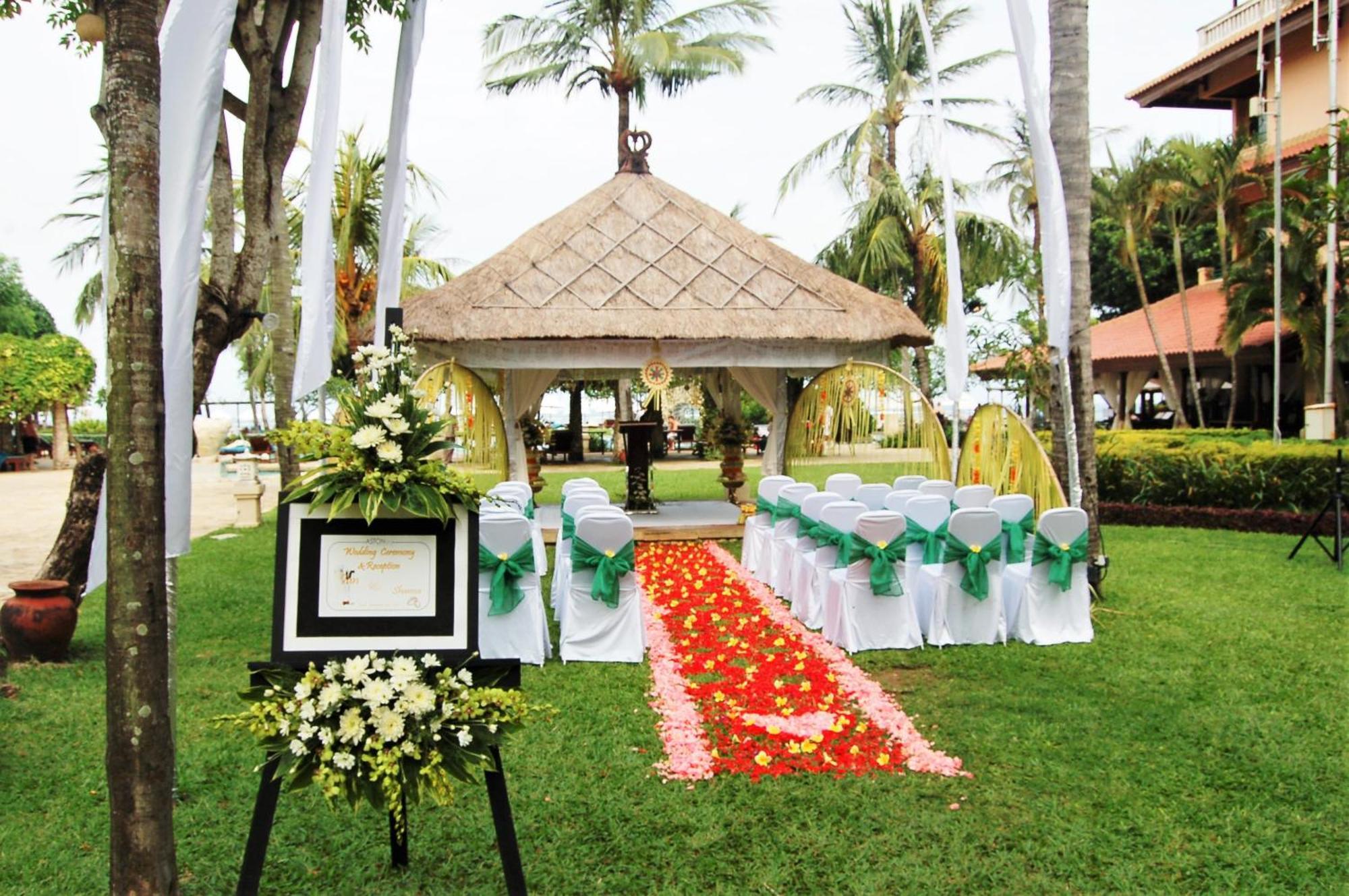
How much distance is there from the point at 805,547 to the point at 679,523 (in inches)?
196

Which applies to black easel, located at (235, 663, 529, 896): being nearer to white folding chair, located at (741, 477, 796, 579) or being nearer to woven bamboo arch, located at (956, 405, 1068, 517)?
woven bamboo arch, located at (956, 405, 1068, 517)

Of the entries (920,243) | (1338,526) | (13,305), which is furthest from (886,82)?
(13,305)

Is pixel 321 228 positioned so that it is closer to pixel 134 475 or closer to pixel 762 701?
pixel 134 475

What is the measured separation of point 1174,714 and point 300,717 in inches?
179

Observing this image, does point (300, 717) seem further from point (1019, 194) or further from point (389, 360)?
point (1019, 194)

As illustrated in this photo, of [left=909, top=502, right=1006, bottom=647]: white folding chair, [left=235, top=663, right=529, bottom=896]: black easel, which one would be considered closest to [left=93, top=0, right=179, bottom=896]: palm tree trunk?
[left=235, top=663, right=529, bottom=896]: black easel

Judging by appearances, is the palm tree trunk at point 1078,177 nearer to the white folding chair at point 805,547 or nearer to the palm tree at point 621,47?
the white folding chair at point 805,547

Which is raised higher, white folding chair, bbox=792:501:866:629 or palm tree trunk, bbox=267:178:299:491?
palm tree trunk, bbox=267:178:299:491

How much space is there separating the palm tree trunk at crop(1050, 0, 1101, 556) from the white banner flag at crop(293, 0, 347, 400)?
230 inches

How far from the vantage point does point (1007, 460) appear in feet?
29.3

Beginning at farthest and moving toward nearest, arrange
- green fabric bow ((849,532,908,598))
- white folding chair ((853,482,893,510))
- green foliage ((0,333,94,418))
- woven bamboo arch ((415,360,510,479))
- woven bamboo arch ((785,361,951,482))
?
green foliage ((0,333,94,418)) < woven bamboo arch ((415,360,510,479)) < woven bamboo arch ((785,361,951,482)) < white folding chair ((853,482,893,510)) < green fabric bow ((849,532,908,598))

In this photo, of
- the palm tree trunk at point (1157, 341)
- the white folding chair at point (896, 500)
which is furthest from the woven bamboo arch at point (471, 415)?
the palm tree trunk at point (1157, 341)

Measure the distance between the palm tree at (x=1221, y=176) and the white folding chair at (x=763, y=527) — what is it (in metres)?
14.7

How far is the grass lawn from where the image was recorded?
350 centimetres
